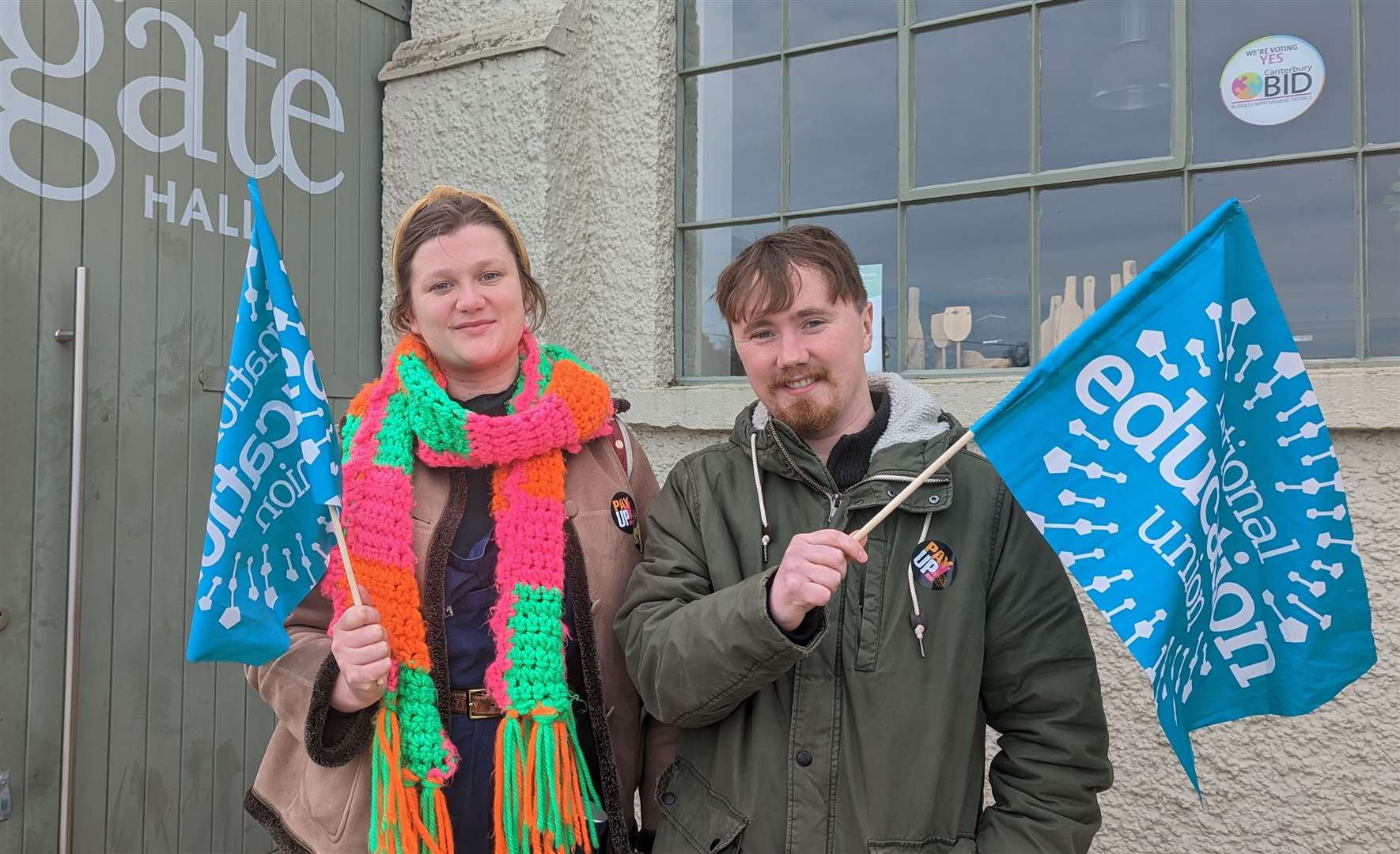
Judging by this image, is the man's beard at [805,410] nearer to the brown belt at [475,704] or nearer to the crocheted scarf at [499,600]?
the crocheted scarf at [499,600]

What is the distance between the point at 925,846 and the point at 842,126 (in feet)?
7.75

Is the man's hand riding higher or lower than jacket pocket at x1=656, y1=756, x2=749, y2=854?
higher

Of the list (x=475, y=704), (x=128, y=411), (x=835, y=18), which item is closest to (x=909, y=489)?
(x=475, y=704)

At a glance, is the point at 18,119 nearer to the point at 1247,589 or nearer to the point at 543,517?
the point at 543,517

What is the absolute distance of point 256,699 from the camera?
339 centimetres

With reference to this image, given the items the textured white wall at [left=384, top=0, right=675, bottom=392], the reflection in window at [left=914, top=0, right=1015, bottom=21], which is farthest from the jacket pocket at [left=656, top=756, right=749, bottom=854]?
the reflection in window at [left=914, top=0, right=1015, bottom=21]

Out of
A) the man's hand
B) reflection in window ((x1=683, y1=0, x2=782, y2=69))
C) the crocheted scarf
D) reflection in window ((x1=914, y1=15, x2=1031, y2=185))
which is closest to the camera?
the man's hand

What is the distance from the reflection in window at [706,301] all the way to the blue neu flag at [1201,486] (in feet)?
6.34

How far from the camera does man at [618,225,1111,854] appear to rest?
1.56 metres

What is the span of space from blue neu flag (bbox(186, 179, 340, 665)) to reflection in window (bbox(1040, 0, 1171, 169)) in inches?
84.8

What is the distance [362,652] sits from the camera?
64.6 inches

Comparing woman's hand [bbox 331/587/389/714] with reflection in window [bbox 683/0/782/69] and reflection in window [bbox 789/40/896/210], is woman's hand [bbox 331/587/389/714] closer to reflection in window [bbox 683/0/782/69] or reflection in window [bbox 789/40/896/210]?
reflection in window [bbox 789/40/896/210]

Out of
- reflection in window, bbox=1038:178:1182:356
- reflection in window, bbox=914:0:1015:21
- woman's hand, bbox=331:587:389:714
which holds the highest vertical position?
reflection in window, bbox=914:0:1015:21

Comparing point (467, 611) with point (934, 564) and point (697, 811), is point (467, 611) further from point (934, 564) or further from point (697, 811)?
point (934, 564)
